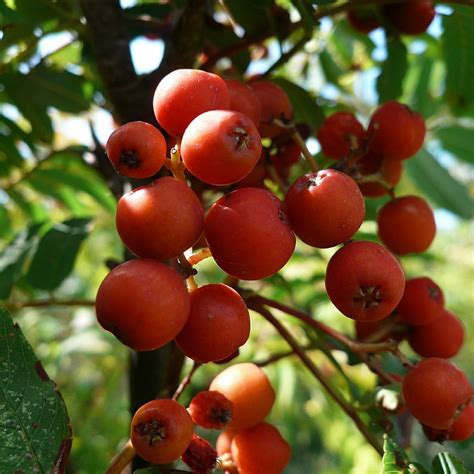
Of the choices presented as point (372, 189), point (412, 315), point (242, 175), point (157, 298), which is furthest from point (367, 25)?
point (157, 298)

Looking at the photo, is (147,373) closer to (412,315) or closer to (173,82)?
(412,315)

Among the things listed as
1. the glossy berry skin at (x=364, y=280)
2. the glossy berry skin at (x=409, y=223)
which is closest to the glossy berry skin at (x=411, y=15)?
the glossy berry skin at (x=409, y=223)

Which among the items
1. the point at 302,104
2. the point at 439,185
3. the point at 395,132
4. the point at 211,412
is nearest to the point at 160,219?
the point at 211,412

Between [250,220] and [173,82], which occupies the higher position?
[173,82]

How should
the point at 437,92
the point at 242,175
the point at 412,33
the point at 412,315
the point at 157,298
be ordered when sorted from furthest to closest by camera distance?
the point at 437,92 → the point at 412,33 → the point at 412,315 → the point at 242,175 → the point at 157,298

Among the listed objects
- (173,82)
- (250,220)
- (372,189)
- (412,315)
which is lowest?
(412,315)
